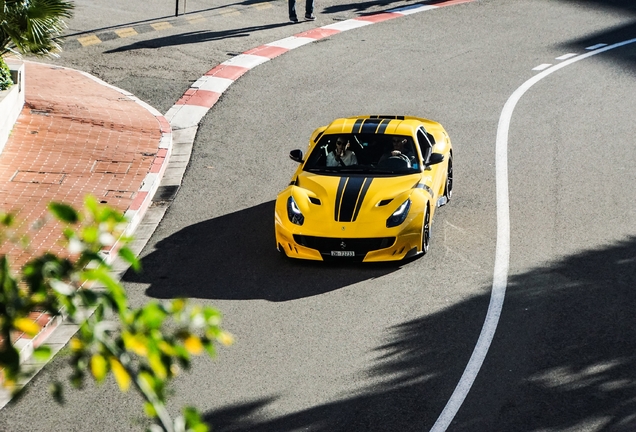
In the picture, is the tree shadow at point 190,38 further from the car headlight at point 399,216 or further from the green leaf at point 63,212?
the green leaf at point 63,212

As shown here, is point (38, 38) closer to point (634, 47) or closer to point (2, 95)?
point (2, 95)

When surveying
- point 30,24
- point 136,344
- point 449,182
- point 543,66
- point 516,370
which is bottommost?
point 516,370

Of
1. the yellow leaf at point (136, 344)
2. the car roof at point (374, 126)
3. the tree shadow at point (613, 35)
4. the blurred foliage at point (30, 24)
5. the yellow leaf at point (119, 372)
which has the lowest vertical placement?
the tree shadow at point (613, 35)

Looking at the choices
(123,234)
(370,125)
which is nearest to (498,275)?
(370,125)

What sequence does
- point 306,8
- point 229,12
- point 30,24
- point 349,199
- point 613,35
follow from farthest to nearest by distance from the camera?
point 229,12
point 306,8
point 613,35
point 30,24
point 349,199

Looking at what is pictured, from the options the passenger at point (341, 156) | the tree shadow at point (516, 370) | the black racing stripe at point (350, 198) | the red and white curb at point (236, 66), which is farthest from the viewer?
the red and white curb at point (236, 66)

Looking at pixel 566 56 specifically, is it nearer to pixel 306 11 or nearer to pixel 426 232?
pixel 306 11

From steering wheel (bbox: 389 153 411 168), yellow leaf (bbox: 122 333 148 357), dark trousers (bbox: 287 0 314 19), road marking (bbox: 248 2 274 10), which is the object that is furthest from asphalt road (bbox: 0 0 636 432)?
road marking (bbox: 248 2 274 10)

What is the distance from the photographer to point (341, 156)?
12.2 metres

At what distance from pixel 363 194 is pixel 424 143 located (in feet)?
5.82

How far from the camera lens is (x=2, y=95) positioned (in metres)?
15.4

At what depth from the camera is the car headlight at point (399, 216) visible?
1096cm

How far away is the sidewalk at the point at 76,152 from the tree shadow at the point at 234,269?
107 cm

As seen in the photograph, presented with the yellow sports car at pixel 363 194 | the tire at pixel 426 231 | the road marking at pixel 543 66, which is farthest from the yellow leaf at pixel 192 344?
the road marking at pixel 543 66
